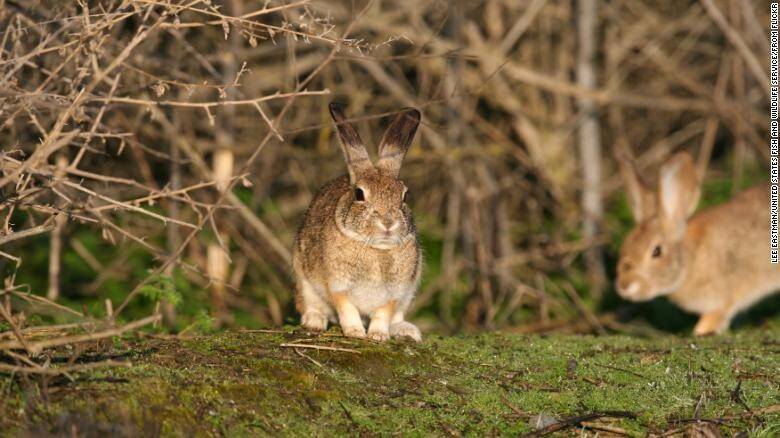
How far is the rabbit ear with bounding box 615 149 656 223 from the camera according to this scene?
29.9 feet

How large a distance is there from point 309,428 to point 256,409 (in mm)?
236

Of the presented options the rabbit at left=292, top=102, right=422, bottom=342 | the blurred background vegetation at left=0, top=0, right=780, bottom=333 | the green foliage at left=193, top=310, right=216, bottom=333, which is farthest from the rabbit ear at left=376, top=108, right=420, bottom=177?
the blurred background vegetation at left=0, top=0, right=780, bottom=333

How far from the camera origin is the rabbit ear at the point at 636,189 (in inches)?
358

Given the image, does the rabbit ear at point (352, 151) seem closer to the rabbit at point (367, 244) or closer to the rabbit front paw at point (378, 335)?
the rabbit at point (367, 244)

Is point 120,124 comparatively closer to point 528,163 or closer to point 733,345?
point 528,163

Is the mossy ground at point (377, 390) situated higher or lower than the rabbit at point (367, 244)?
lower

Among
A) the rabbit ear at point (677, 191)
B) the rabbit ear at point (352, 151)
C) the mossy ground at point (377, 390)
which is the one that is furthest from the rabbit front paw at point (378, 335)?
the rabbit ear at point (677, 191)

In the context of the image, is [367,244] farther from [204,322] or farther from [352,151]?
[204,322]

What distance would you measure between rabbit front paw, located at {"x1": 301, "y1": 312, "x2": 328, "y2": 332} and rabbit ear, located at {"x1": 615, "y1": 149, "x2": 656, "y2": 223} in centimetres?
420

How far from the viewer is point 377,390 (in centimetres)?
443

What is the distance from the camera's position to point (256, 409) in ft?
13.1

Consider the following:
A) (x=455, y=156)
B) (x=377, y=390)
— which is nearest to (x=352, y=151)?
(x=377, y=390)

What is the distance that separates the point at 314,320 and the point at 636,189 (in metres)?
4.39

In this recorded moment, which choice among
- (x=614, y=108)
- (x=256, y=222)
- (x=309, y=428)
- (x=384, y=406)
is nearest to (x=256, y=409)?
(x=309, y=428)
